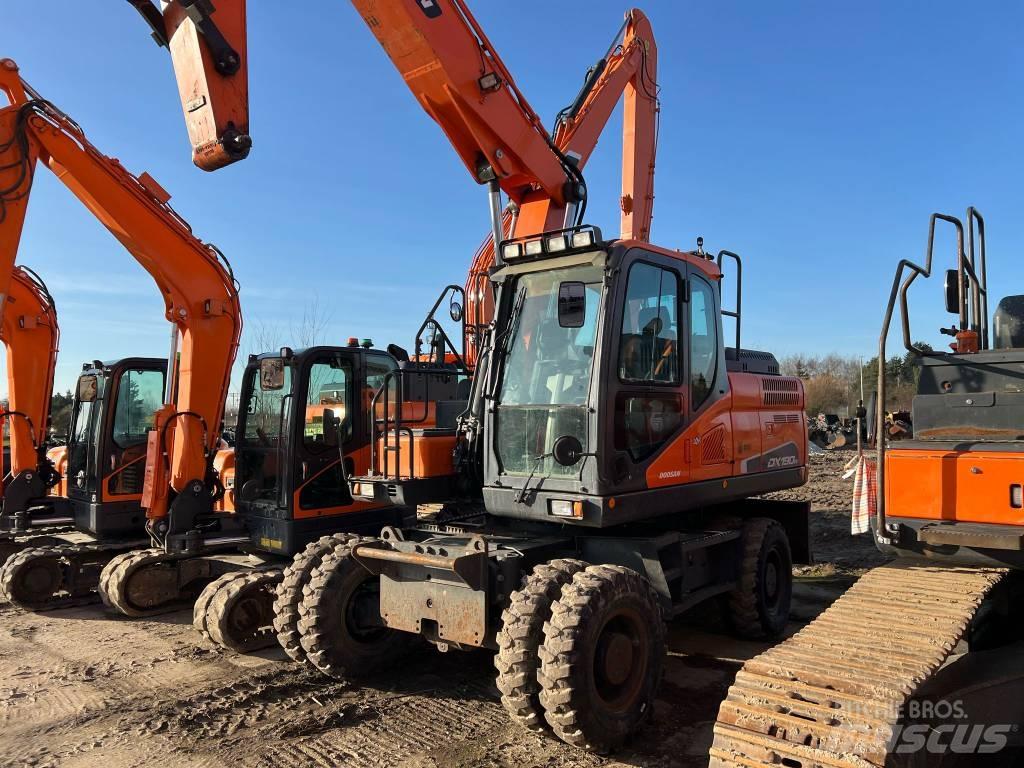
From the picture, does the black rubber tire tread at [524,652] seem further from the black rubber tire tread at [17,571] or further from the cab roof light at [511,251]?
the black rubber tire tread at [17,571]

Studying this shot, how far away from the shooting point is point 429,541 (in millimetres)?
5051

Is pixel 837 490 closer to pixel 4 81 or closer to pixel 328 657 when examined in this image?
pixel 328 657

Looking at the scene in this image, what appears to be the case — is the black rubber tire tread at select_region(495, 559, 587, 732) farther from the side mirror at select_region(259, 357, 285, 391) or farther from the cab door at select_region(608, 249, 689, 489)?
the side mirror at select_region(259, 357, 285, 391)

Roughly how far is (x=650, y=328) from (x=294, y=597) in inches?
124

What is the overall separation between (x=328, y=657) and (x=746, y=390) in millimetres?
3866

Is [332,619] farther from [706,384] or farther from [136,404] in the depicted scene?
[136,404]

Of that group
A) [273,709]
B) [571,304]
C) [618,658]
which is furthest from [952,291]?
[273,709]

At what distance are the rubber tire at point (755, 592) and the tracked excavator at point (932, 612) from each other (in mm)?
1546

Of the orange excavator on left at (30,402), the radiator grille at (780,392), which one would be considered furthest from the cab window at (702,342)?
the orange excavator on left at (30,402)

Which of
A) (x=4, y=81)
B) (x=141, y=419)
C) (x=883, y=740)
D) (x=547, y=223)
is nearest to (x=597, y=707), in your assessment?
(x=883, y=740)

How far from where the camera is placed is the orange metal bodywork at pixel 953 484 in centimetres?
404

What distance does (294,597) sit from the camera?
5.38 meters

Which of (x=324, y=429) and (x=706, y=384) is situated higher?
(x=706, y=384)

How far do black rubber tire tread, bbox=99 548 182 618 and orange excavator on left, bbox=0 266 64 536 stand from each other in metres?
2.90
